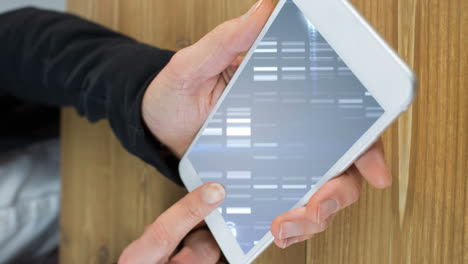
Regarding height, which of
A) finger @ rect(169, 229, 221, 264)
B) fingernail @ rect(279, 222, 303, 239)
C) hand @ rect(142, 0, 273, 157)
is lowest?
finger @ rect(169, 229, 221, 264)

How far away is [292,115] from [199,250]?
157 mm

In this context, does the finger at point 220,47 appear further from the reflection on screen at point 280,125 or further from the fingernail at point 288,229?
the fingernail at point 288,229

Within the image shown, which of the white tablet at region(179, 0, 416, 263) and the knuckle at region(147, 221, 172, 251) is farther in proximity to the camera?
the knuckle at region(147, 221, 172, 251)

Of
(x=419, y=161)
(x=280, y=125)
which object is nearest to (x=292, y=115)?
(x=280, y=125)

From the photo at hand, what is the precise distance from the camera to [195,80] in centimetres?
33

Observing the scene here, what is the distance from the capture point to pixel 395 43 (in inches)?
13.6

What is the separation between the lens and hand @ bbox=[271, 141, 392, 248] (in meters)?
0.28

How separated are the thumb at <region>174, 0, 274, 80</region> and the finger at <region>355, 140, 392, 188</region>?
4.3 inches

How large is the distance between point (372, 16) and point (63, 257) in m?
0.38

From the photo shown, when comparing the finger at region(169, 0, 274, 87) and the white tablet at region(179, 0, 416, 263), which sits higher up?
the finger at region(169, 0, 274, 87)

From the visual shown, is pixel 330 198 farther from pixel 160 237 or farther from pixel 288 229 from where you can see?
pixel 160 237

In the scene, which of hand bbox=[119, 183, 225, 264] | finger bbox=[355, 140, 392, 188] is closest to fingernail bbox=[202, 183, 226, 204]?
hand bbox=[119, 183, 225, 264]

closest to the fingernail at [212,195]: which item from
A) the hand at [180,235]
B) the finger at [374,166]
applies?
the hand at [180,235]

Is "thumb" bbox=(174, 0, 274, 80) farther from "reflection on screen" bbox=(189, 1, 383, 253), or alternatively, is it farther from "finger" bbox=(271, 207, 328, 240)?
"finger" bbox=(271, 207, 328, 240)
